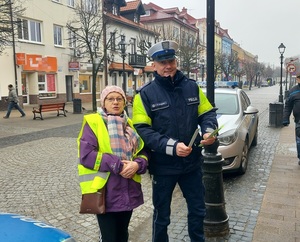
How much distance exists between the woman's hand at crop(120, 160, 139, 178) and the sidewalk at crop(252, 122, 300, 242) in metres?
1.82

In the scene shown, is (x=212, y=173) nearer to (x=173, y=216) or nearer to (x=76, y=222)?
(x=173, y=216)

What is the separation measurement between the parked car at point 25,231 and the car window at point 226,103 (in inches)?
209

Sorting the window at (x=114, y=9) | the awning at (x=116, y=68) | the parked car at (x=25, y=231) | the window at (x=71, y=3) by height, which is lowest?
the parked car at (x=25, y=231)

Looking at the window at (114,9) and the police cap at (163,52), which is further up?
the window at (114,9)

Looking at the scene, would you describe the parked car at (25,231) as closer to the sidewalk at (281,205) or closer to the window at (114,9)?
the sidewalk at (281,205)

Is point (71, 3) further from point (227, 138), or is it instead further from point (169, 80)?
point (169, 80)

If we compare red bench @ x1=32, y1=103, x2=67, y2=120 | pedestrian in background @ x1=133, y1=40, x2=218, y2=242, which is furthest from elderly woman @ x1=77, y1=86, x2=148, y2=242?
red bench @ x1=32, y1=103, x2=67, y2=120

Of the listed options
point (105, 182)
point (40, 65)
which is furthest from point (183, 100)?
point (40, 65)

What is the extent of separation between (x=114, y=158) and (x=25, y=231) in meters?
0.83

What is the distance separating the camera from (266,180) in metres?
5.87

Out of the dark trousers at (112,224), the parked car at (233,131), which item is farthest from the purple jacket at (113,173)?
the parked car at (233,131)

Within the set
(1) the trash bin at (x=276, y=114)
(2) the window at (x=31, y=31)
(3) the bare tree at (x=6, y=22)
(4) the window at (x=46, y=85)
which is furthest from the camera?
(4) the window at (x=46, y=85)

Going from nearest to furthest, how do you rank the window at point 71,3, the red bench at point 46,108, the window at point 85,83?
the red bench at point 46,108
the window at point 71,3
the window at point 85,83

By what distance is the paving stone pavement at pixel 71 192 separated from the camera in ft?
13.0
